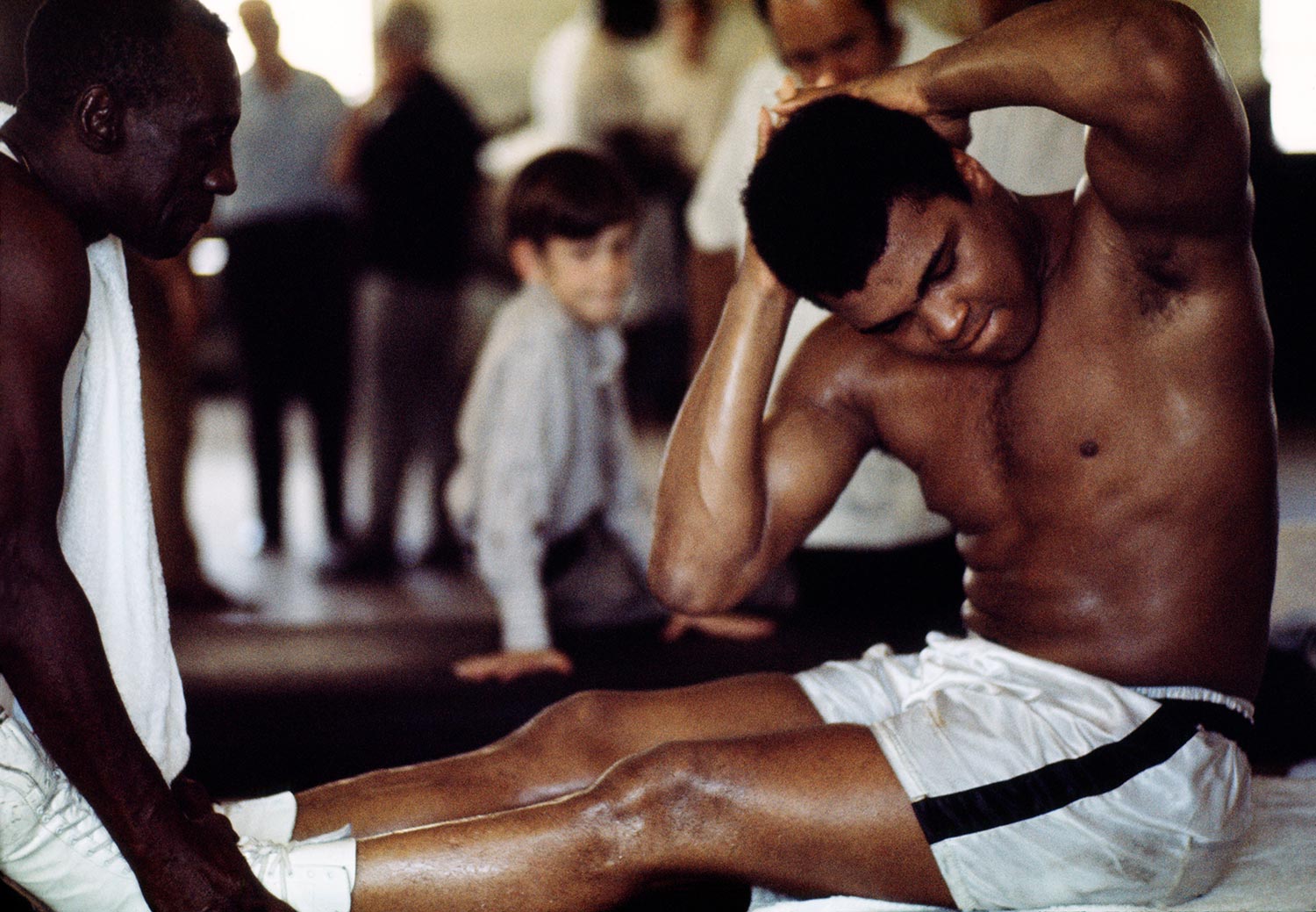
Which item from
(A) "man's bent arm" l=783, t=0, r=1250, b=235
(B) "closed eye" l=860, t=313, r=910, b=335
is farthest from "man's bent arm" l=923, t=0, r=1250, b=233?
(B) "closed eye" l=860, t=313, r=910, b=335

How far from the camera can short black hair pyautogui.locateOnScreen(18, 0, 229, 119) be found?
131 cm

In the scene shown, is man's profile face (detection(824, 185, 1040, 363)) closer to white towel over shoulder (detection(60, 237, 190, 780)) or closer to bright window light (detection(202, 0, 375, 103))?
white towel over shoulder (detection(60, 237, 190, 780))

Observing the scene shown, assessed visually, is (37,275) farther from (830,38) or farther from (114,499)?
(830,38)

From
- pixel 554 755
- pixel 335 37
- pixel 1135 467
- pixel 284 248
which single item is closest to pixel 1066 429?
pixel 1135 467

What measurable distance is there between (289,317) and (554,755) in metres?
2.65

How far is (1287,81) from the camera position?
5.46m

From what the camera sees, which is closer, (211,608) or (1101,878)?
(1101,878)

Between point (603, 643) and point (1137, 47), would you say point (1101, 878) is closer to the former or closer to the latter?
point (1137, 47)

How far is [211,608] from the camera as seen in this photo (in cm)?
341

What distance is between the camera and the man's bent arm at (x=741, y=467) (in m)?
1.67

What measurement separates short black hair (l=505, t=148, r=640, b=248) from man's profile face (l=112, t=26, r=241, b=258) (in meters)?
1.24

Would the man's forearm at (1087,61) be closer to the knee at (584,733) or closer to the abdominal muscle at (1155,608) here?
the abdominal muscle at (1155,608)

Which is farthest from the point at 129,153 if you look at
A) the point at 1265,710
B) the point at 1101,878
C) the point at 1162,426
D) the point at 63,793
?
the point at 1265,710

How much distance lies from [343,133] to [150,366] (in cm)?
125
